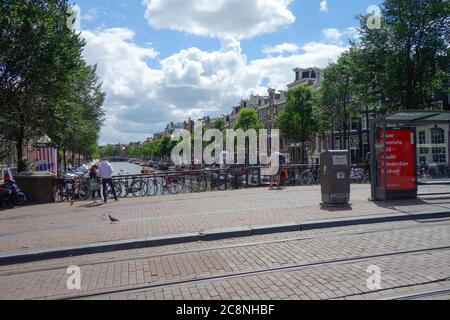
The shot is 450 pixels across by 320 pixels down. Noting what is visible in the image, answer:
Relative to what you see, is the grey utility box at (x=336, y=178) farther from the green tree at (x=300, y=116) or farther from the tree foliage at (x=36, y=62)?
the green tree at (x=300, y=116)

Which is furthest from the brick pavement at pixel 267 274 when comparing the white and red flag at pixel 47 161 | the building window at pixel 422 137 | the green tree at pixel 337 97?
the green tree at pixel 337 97

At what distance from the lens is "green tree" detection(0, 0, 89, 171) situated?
15.4m

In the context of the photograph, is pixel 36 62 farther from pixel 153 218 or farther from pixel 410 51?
pixel 410 51

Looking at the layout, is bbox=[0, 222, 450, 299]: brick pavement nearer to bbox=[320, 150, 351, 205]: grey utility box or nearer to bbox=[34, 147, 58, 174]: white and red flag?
bbox=[320, 150, 351, 205]: grey utility box

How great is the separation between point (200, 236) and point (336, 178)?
506 cm

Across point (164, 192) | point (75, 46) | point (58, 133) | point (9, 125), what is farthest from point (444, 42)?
point (9, 125)

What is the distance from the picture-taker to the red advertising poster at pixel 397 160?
37.6 ft

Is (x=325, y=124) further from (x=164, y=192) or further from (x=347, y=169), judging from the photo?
(x=347, y=169)

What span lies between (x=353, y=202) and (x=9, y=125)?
17318mm

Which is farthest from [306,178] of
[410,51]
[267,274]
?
[267,274]

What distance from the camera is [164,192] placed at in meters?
18.2

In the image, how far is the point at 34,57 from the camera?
1602 centimetres
